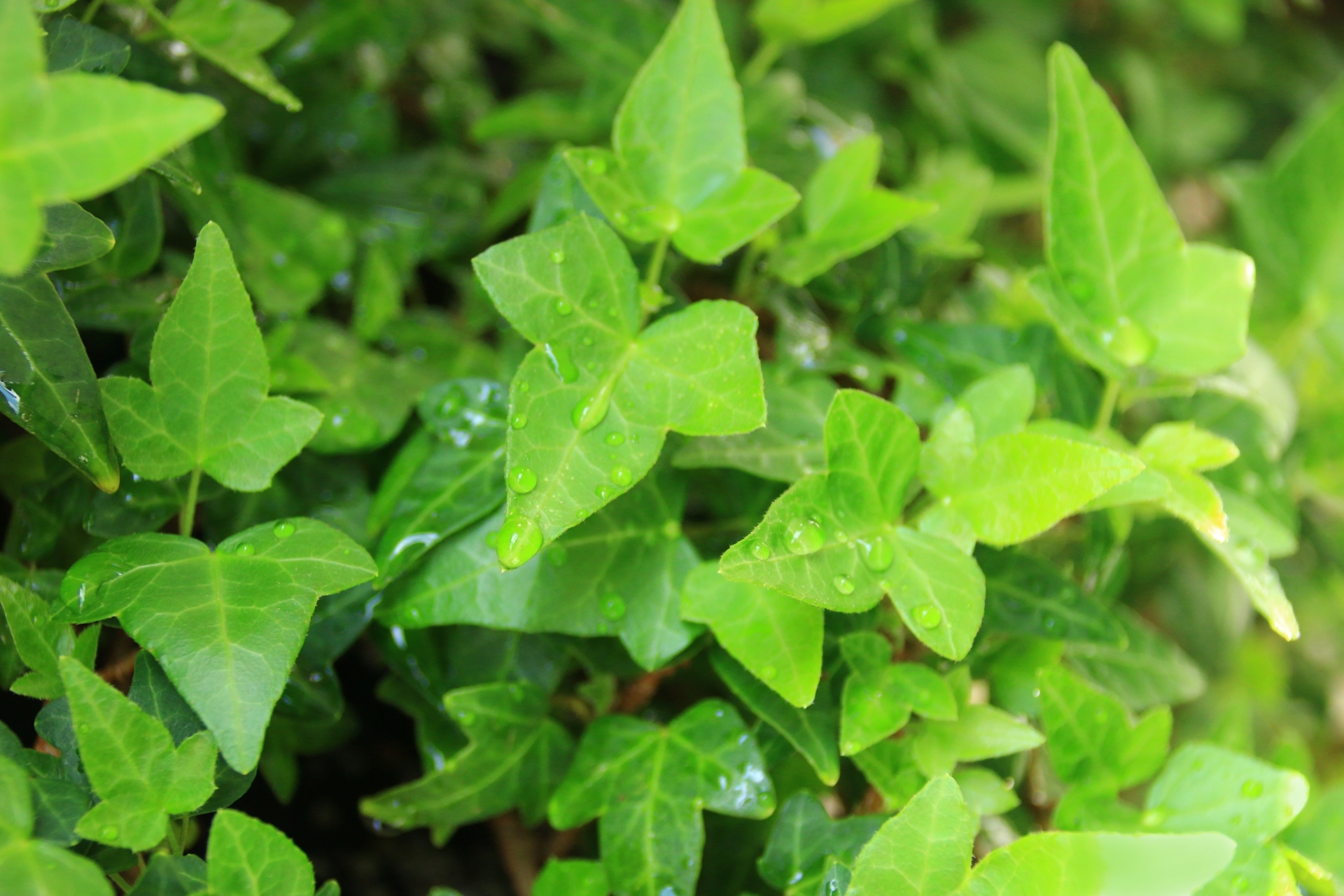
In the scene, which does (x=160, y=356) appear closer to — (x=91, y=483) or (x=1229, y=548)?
(x=91, y=483)

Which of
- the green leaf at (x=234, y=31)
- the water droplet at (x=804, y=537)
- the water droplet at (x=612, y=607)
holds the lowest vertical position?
the water droplet at (x=612, y=607)

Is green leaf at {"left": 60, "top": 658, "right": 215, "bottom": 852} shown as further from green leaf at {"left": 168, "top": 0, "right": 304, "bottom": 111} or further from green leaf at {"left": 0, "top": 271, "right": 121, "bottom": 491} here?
green leaf at {"left": 168, "top": 0, "right": 304, "bottom": 111}

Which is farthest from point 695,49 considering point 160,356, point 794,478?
point 160,356

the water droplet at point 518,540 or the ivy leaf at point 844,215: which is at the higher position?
the ivy leaf at point 844,215

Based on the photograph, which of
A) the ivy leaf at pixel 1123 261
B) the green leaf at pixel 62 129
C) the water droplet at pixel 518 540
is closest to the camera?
the green leaf at pixel 62 129

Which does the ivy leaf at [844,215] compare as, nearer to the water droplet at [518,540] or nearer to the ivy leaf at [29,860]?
the water droplet at [518,540]

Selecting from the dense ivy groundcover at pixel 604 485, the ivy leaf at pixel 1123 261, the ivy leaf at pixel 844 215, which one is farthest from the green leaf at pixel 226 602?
the ivy leaf at pixel 1123 261
